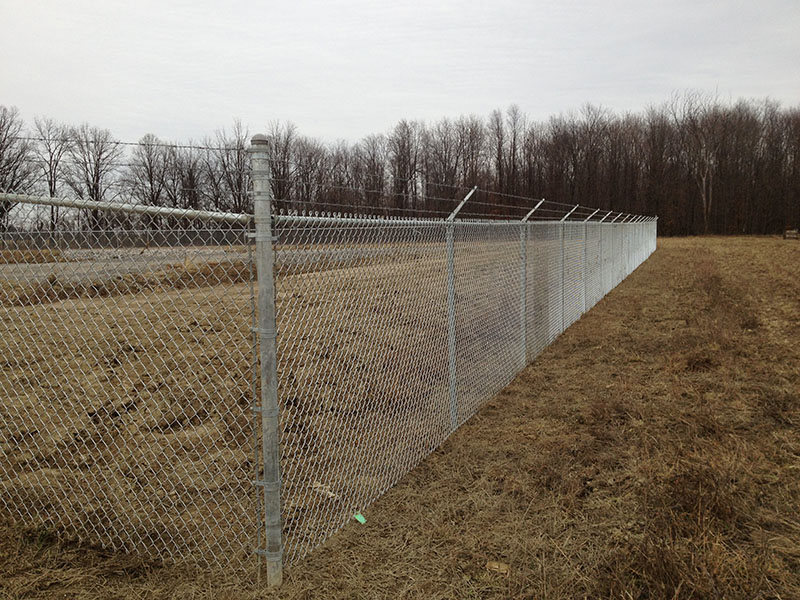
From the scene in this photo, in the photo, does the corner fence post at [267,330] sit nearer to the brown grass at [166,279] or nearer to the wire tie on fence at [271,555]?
the wire tie on fence at [271,555]

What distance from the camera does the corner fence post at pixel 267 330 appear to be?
2490mm

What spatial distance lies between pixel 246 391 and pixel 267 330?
9.08 feet

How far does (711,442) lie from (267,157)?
420cm

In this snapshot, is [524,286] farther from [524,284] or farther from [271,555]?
[271,555]

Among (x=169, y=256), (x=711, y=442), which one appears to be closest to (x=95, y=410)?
(x=169, y=256)

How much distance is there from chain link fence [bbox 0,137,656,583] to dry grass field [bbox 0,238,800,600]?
118 millimetres

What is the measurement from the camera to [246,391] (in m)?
5.07

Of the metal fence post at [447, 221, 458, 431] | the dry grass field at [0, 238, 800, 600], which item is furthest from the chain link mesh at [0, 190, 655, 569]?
the dry grass field at [0, 238, 800, 600]

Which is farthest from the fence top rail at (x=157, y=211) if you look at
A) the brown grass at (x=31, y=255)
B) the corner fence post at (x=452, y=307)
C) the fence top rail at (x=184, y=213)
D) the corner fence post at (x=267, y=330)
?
the corner fence post at (x=452, y=307)

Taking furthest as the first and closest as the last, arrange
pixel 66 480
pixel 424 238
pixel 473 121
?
pixel 473 121
pixel 424 238
pixel 66 480

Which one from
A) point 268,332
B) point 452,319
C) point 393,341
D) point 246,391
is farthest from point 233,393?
point 268,332

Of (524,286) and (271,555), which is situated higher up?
(524,286)

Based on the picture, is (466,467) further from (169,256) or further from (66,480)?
(66,480)

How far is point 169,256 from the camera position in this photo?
3.00m
